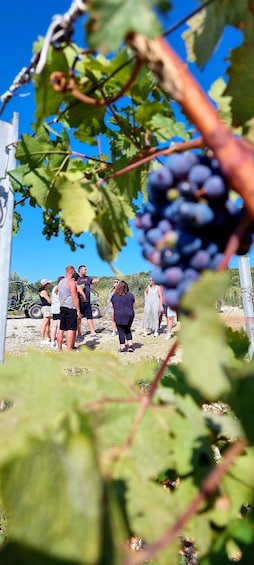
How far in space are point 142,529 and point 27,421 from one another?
0.25 metres

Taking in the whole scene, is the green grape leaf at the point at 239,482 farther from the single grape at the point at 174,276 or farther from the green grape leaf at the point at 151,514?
the single grape at the point at 174,276

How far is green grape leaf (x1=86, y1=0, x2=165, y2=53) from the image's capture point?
2.19 ft

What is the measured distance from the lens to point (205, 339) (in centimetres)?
60

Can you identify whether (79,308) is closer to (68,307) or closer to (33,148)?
(68,307)

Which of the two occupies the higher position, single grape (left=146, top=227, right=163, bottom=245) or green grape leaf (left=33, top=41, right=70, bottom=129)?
green grape leaf (left=33, top=41, right=70, bottom=129)

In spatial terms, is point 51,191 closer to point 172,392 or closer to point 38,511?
point 172,392

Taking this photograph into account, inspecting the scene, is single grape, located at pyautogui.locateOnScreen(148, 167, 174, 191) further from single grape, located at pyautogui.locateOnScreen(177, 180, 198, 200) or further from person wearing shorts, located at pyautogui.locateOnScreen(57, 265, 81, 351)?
person wearing shorts, located at pyautogui.locateOnScreen(57, 265, 81, 351)

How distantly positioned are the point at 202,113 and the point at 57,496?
22.6 inches

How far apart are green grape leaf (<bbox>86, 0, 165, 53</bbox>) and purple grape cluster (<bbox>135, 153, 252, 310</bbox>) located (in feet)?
0.70

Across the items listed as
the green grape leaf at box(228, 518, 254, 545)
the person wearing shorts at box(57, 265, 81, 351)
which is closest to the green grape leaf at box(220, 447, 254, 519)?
the green grape leaf at box(228, 518, 254, 545)

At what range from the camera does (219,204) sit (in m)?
0.80

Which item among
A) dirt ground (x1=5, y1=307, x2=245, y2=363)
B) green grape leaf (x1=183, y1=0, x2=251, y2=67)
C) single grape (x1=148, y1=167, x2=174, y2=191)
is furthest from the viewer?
dirt ground (x1=5, y1=307, x2=245, y2=363)

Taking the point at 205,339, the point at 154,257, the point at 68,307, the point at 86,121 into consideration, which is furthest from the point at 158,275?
the point at 68,307

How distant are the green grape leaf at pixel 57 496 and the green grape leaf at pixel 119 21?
1.88ft
